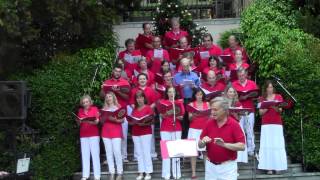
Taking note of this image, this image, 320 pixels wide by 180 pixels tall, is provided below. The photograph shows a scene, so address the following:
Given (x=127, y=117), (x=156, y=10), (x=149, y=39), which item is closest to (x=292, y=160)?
(x=127, y=117)

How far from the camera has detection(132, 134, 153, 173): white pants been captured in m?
12.6

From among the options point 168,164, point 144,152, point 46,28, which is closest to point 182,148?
point 168,164

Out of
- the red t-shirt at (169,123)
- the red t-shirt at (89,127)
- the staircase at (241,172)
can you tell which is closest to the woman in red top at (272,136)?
the staircase at (241,172)

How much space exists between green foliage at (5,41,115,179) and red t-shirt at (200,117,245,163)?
16.1 feet

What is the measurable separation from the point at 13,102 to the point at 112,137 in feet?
6.63

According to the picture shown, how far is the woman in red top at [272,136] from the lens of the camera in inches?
495

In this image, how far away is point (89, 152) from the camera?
12.7 m

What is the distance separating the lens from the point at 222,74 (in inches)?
540

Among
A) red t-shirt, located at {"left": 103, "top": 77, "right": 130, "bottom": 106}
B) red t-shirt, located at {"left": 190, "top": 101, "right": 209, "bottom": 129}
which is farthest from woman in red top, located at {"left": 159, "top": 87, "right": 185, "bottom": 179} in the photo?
red t-shirt, located at {"left": 103, "top": 77, "right": 130, "bottom": 106}

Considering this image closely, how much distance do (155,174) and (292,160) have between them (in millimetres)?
2887

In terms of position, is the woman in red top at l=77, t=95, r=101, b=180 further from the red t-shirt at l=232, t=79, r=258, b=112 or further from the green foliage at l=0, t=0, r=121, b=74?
the red t-shirt at l=232, t=79, r=258, b=112

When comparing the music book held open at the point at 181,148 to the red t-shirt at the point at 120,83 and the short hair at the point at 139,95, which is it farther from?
the red t-shirt at the point at 120,83

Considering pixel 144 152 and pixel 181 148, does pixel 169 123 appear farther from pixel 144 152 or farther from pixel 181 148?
pixel 181 148

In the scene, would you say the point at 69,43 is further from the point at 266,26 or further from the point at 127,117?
the point at 266,26
